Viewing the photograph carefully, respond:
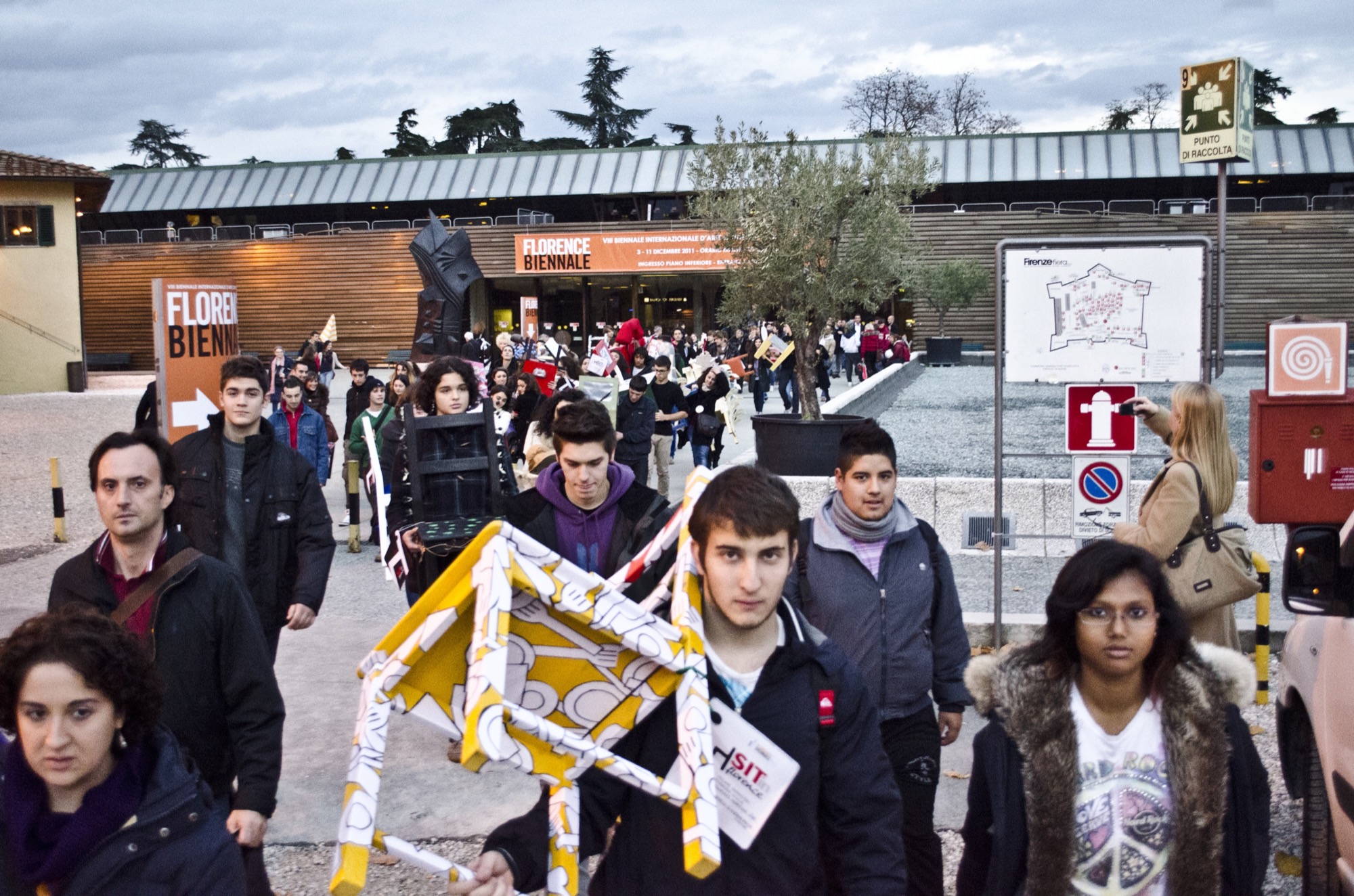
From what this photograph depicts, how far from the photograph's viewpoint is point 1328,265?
40219 millimetres

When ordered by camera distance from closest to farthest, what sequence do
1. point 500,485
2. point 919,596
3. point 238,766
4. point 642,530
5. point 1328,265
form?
1. point 238,766
2. point 919,596
3. point 642,530
4. point 500,485
5. point 1328,265

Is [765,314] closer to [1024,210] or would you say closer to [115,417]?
[115,417]

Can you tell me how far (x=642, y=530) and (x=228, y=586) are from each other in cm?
143

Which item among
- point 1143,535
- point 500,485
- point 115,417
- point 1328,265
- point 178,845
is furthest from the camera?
point 1328,265

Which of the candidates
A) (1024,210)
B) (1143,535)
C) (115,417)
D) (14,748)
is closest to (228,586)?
(14,748)

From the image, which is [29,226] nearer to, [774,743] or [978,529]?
[978,529]

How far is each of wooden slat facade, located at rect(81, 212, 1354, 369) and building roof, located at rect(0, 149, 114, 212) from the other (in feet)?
16.7

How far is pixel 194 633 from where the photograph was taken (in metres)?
3.10

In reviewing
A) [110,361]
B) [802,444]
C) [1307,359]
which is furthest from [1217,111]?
[110,361]

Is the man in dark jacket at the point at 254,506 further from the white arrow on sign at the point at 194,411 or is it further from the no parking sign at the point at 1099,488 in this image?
the no parking sign at the point at 1099,488

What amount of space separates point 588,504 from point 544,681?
88.2 inches

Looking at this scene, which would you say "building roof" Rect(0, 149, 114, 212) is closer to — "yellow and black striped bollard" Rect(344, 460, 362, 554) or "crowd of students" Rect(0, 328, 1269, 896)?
"yellow and black striped bollard" Rect(344, 460, 362, 554)

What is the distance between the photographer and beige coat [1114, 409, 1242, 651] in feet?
15.2

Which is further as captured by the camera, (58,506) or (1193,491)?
(58,506)
